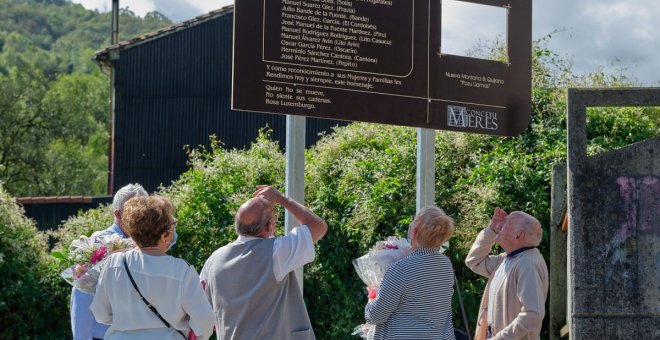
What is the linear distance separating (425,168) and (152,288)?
154 inches

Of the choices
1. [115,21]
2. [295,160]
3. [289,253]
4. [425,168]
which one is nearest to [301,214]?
[289,253]

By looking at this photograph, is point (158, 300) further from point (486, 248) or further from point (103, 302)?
point (486, 248)

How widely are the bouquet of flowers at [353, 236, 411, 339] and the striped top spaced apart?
0.37 m

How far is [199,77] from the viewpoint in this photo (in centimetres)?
2950

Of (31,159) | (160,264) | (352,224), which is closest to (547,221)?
(352,224)

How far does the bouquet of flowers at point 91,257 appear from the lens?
21.4 ft

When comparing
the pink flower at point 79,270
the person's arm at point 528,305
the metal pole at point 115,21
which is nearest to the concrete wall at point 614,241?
the person's arm at point 528,305

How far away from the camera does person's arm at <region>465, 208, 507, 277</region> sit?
299 inches

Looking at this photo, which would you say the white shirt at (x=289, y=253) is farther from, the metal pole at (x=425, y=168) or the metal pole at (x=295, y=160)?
the metal pole at (x=425, y=168)

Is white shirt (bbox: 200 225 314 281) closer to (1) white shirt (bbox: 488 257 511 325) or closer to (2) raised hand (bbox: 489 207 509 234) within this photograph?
(1) white shirt (bbox: 488 257 511 325)

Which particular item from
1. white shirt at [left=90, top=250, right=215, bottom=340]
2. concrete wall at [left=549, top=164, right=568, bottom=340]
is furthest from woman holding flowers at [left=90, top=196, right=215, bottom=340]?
concrete wall at [left=549, top=164, right=568, bottom=340]

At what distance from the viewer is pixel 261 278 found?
607 cm

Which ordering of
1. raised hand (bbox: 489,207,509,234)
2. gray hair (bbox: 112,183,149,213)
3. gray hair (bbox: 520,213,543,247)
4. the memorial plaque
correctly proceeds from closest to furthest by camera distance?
gray hair (bbox: 520,213,543,247) → gray hair (bbox: 112,183,149,213) → raised hand (bbox: 489,207,509,234) → the memorial plaque

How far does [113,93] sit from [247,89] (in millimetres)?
22596
